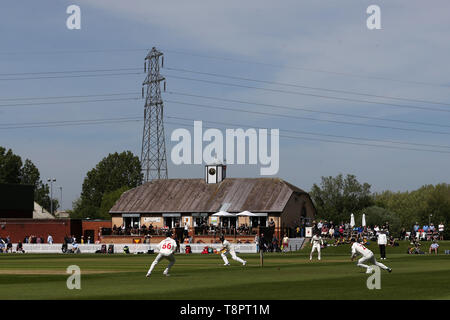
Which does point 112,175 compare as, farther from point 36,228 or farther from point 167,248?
point 167,248

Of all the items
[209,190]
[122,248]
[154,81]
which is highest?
[154,81]

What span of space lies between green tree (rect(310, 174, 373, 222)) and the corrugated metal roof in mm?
49856

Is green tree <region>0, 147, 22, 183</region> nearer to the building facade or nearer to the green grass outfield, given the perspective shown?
the building facade

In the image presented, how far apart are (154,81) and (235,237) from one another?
2320cm

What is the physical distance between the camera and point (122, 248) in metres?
75.2

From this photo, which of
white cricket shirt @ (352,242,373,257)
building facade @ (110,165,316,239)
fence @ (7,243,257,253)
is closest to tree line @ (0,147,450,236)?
building facade @ (110,165,316,239)

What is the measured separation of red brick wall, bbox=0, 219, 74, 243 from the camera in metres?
93.4

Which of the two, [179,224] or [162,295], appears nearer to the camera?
[162,295]

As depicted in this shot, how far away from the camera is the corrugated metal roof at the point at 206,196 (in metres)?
90.7

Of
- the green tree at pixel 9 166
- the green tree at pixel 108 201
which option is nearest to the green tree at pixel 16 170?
the green tree at pixel 9 166

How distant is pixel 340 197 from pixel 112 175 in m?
47.4
